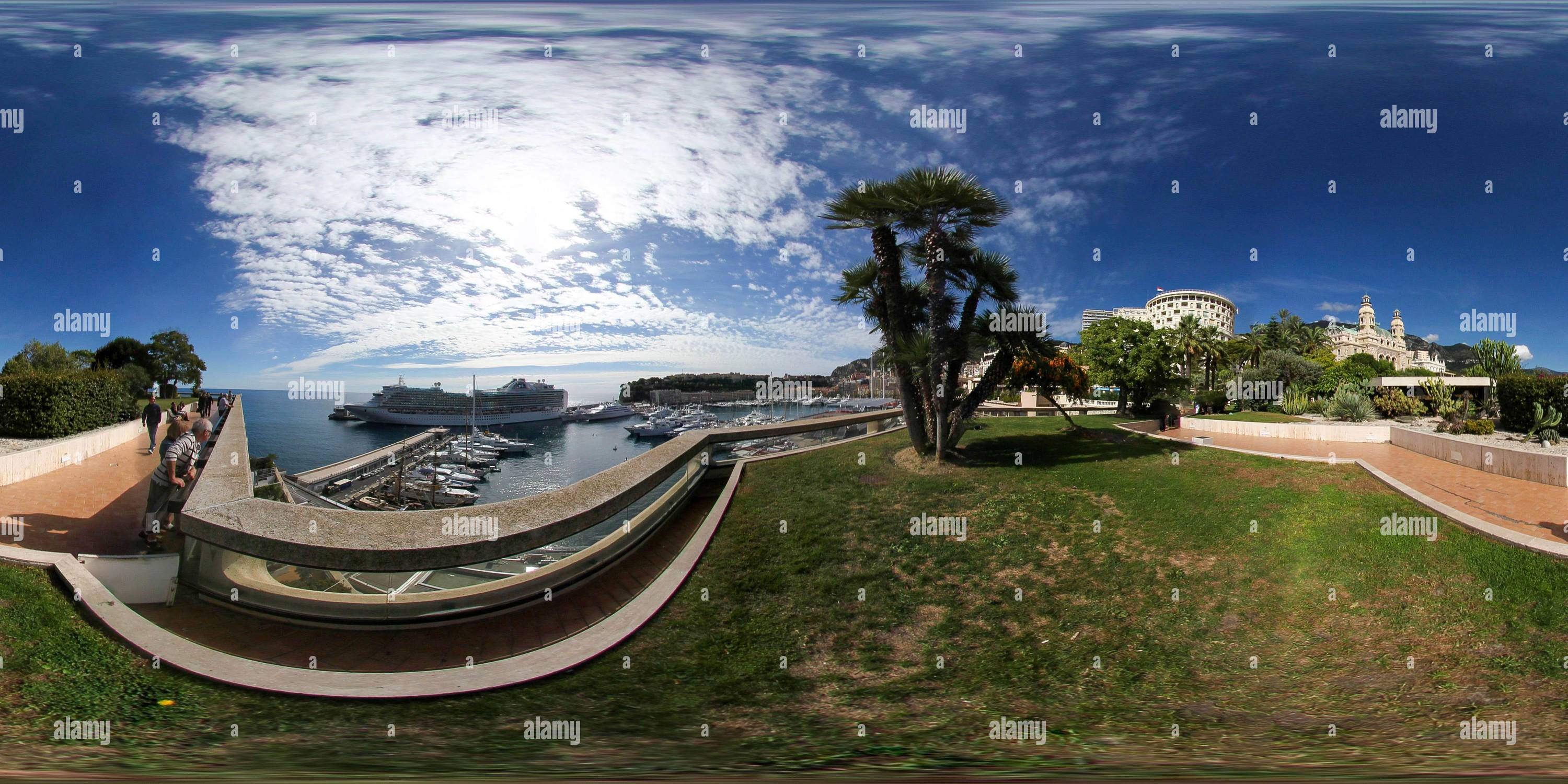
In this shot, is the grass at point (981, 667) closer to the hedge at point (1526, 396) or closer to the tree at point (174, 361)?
the tree at point (174, 361)

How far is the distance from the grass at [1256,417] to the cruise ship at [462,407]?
73.4 feet

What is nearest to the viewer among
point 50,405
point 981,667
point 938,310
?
point 981,667

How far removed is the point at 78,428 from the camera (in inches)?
373

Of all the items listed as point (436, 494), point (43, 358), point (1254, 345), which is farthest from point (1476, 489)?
point (1254, 345)

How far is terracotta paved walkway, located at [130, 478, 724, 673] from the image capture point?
9.52 ft

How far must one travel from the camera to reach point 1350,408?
18.1 metres

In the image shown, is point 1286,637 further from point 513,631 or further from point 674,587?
point 513,631

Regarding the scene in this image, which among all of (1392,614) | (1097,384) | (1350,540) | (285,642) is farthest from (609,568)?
(1097,384)

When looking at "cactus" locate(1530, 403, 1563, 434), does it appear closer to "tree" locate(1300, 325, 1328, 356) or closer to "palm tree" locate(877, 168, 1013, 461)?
"palm tree" locate(877, 168, 1013, 461)

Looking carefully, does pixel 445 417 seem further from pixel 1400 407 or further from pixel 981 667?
pixel 1400 407

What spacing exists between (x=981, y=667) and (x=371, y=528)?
4.07m

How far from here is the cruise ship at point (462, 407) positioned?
1480 cm

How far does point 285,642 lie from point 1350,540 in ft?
28.7

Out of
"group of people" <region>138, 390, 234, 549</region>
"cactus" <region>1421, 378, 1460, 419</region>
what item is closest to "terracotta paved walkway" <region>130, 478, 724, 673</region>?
"group of people" <region>138, 390, 234, 549</region>
